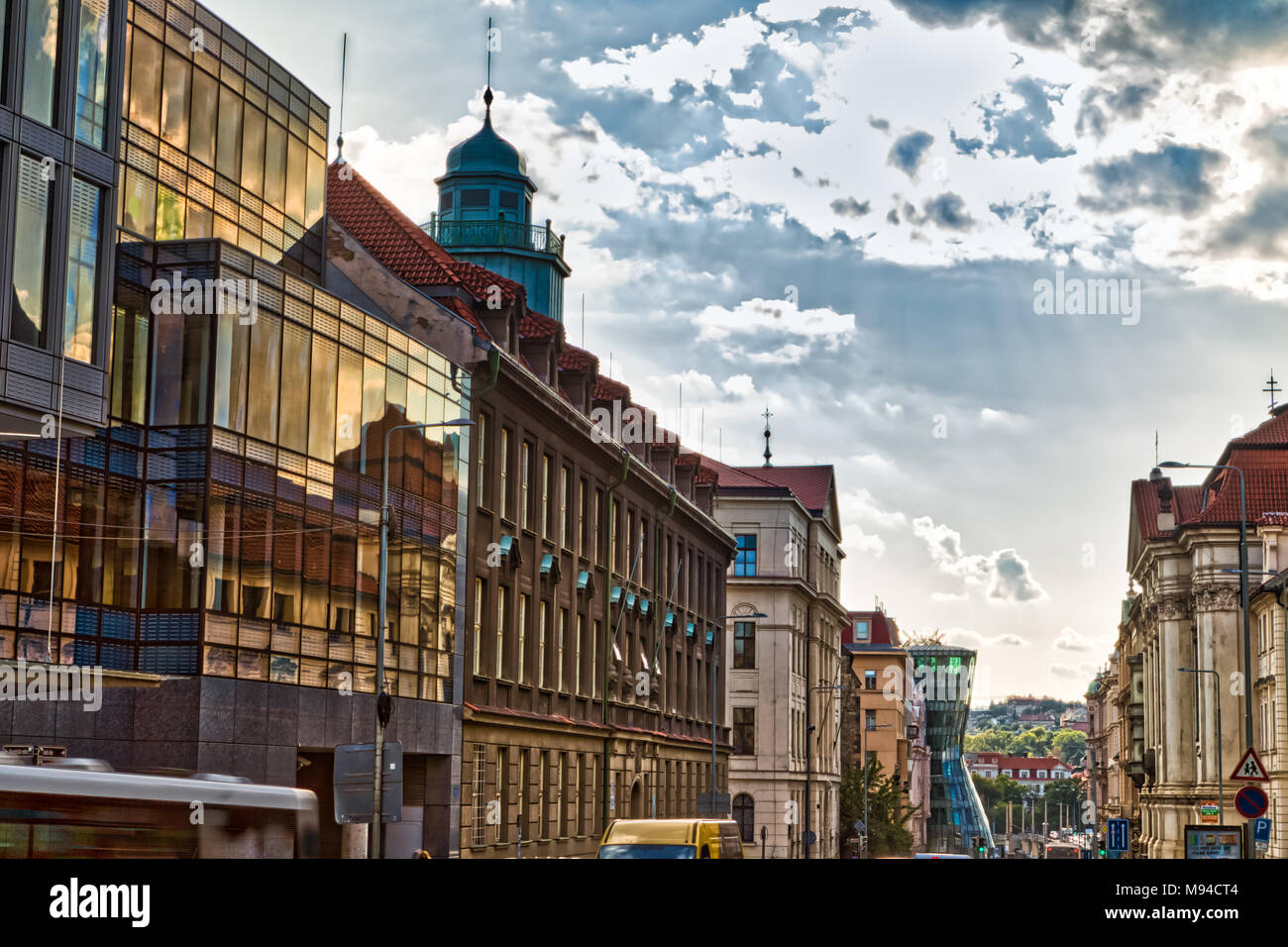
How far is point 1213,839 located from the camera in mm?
37219

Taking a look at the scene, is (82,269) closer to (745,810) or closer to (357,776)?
(357,776)

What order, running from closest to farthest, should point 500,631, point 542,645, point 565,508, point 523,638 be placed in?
point 500,631
point 523,638
point 542,645
point 565,508

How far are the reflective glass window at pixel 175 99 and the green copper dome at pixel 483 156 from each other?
4690 centimetres

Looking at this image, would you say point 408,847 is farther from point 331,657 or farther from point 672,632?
point 672,632

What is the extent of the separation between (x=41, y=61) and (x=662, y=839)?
1848cm

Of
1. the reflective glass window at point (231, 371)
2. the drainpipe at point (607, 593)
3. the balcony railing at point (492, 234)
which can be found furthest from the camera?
the balcony railing at point (492, 234)

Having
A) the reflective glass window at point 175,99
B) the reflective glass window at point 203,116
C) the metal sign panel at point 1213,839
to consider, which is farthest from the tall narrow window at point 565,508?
the metal sign panel at point 1213,839

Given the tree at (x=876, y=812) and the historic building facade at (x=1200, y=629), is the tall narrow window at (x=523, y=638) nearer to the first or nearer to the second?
the historic building facade at (x=1200, y=629)

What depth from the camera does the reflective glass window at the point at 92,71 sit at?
32906 mm

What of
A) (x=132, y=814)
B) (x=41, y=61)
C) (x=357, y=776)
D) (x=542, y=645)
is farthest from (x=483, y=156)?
(x=132, y=814)

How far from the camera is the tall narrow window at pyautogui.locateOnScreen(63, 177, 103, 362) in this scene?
3186 cm

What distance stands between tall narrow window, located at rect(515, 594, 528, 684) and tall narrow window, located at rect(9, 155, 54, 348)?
23515mm

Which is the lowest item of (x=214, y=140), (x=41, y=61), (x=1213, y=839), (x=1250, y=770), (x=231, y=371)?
(x=1213, y=839)
